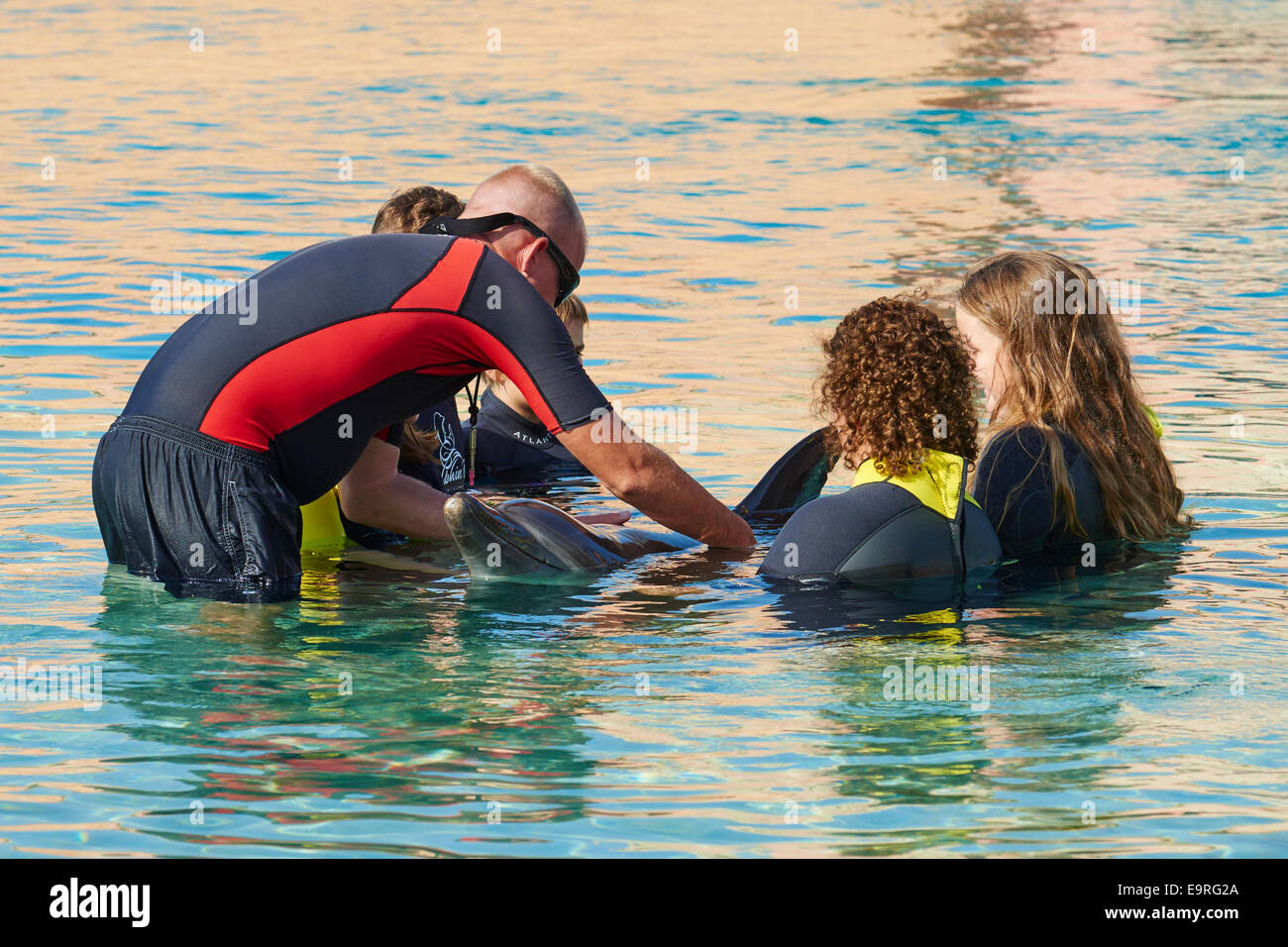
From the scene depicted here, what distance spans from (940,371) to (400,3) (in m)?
27.3

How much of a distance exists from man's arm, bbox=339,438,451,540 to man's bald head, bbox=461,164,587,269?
1177mm

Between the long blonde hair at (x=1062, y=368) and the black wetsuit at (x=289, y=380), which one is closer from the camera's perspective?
the black wetsuit at (x=289, y=380)

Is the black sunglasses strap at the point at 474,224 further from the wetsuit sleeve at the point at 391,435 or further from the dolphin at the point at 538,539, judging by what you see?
the wetsuit sleeve at the point at 391,435

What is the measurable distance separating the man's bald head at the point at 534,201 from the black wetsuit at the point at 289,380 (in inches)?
17.1

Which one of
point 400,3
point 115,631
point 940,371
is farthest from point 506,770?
point 400,3

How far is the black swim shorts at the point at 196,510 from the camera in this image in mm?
5117

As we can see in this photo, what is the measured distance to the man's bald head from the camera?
554 centimetres

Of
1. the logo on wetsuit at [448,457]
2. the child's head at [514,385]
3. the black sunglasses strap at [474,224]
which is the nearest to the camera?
the black sunglasses strap at [474,224]

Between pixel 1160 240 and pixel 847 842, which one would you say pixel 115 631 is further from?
pixel 1160 240

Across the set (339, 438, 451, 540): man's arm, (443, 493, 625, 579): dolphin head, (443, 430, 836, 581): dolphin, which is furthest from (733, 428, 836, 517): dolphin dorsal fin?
(339, 438, 451, 540): man's arm

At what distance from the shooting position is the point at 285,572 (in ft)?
17.4

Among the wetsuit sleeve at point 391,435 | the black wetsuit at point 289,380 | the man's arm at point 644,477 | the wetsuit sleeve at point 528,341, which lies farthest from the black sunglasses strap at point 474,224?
the wetsuit sleeve at point 391,435

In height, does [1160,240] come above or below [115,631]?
above
